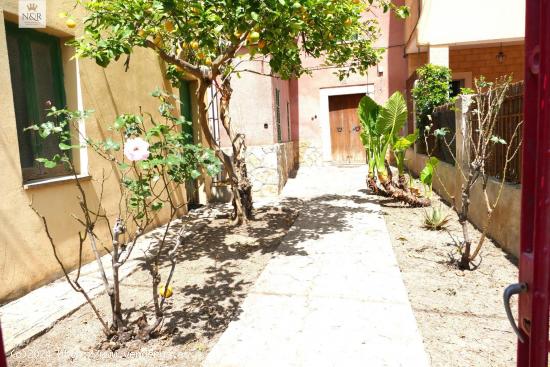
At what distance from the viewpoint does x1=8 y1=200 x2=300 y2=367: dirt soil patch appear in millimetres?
2895

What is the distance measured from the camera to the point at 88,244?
5.08 meters

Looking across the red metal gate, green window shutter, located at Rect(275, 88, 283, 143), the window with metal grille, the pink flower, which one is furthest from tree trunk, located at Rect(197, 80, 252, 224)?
the red metal gate

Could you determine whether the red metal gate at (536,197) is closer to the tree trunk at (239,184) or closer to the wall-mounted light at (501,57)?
the tree trunk at (239,184)

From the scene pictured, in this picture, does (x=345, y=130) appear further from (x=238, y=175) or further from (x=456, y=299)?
(x=456, y=299)

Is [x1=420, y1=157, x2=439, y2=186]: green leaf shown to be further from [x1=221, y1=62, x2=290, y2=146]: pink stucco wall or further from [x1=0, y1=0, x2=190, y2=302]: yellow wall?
[x1=0, y1=0, x2=190, y2=302]: yellow wall

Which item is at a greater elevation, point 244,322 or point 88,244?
point 88,244

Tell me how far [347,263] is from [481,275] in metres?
1.40

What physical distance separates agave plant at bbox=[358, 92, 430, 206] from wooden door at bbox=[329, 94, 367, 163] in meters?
6.14

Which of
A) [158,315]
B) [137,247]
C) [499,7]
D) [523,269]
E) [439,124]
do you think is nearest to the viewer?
[523,269]

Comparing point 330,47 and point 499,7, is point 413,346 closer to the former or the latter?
point 330,47

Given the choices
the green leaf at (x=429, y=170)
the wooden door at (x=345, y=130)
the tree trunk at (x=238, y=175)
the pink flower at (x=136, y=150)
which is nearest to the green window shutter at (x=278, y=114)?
the wooden door at (x=345, y=130)

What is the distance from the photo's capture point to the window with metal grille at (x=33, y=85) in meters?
4.22

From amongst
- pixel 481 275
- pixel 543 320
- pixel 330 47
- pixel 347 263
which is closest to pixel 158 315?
pixel 347 263

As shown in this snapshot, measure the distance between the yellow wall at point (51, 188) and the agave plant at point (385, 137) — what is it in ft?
15.5
